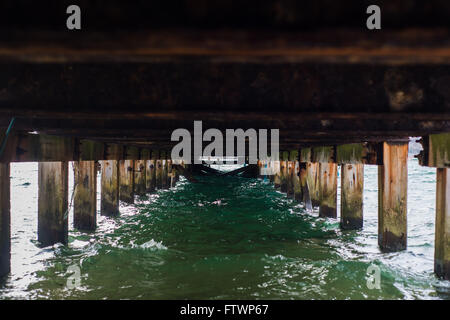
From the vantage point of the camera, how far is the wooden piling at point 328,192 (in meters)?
9.78

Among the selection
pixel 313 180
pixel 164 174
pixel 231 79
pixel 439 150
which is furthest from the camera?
pixel 164 174

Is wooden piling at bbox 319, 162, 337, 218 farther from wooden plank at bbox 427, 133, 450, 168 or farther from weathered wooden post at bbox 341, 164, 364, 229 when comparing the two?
wooden plank at bbox 427, 133, 450, 168

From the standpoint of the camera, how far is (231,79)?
294cm

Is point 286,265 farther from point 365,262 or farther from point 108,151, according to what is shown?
point 108,151

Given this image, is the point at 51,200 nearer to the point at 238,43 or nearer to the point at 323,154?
the point at 238,43

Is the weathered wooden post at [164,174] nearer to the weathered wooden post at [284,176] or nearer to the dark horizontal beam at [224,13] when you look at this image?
the weathered wooden post at [284,176]

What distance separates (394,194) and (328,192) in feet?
12.6

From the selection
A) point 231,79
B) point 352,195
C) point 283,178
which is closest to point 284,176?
point 283,178

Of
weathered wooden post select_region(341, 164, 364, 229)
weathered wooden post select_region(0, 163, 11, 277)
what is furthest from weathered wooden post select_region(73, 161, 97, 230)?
weathered wooden post select_region(341, 164, 364, 229)

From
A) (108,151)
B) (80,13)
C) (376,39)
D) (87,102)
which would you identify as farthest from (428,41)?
(108,151)

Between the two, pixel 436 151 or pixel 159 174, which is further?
pixel 159 174

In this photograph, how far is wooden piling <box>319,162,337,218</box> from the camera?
978 cm

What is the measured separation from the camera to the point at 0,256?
15.4 ft

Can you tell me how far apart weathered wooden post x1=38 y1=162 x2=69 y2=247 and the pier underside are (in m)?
0.02
